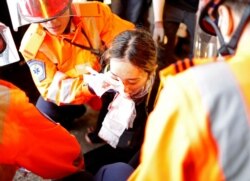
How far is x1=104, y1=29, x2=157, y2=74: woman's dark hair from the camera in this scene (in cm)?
143

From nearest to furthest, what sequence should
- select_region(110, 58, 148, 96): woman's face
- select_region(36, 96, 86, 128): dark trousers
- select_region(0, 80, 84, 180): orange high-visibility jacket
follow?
select_region(0, 80, 84, 180): orange high-visibility jacket < select_region(110, 58, 148, 96): woman's face < select_region(36, 96, 86, 128): dark trousers

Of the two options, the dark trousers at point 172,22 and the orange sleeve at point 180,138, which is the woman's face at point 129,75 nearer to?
the dark trousers at point 172,22

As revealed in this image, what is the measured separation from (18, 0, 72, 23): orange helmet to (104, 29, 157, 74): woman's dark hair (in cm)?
28

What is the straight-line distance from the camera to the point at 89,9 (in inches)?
67.6

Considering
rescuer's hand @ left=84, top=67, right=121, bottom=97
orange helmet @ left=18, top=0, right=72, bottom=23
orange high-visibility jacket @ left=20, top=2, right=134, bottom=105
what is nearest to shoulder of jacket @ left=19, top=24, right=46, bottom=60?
orange high-visibility jacket @ left=20, top=2, right=134, bottom=105

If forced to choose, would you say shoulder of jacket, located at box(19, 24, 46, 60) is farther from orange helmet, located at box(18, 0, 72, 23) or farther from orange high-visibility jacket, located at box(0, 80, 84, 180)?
orange high-visibility jacket, located at box(0, 80, 84, 180)

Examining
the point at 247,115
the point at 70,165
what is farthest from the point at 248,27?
the point at 70,165

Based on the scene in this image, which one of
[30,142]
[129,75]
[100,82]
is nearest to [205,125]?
[30,142]

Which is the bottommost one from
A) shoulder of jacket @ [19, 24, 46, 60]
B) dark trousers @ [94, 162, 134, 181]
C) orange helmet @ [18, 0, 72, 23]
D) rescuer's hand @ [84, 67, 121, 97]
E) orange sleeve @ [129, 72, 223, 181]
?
dark trousers @ [94, 162, 134, 181]

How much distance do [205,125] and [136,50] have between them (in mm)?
930

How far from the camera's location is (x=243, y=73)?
54cm

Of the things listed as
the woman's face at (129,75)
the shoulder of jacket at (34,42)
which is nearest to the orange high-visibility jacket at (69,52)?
the shoulder of jacket at (34,42)

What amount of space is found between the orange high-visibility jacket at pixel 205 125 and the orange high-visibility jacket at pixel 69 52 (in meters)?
1.09

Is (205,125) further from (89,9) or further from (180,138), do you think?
(89,9)
